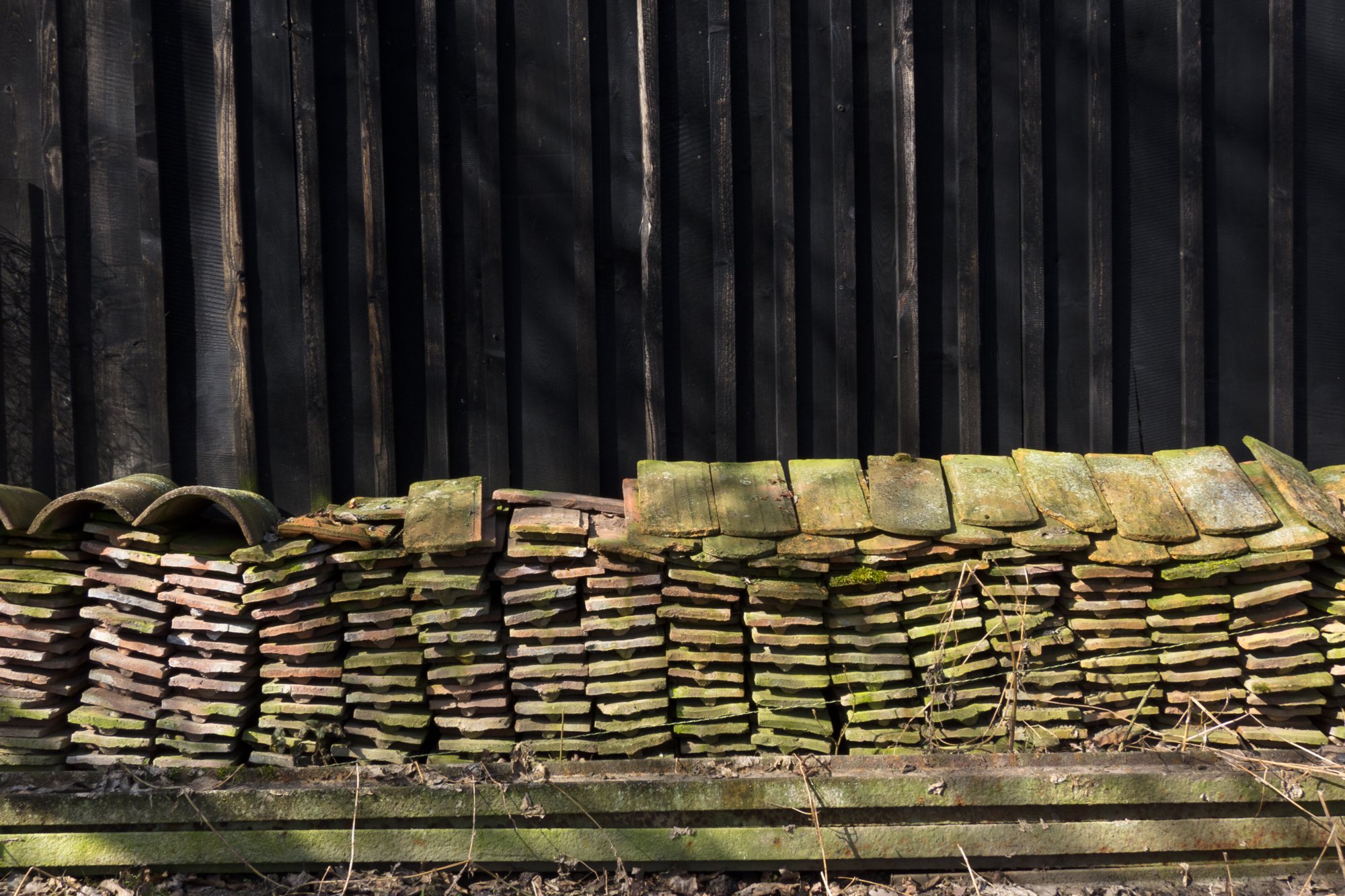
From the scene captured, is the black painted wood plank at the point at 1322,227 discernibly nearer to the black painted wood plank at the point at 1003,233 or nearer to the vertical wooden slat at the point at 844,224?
the black painted wood plank at the point at 1003,233

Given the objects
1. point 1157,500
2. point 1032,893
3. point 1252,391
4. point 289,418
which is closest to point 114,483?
point 289,418

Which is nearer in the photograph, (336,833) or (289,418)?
(336,833)

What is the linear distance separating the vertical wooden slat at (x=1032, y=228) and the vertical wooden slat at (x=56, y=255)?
14.5 feet

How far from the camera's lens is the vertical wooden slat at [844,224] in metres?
4.03

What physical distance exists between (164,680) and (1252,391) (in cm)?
523

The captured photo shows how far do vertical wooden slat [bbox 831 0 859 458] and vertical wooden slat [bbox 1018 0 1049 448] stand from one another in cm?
81

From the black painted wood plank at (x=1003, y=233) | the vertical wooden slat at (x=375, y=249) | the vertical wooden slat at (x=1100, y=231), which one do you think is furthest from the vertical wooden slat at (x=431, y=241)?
the vertical wooden slat at (x=1100, y=231)

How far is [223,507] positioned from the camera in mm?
3717

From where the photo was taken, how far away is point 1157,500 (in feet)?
12.3

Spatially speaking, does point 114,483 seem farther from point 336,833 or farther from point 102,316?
point 336,833

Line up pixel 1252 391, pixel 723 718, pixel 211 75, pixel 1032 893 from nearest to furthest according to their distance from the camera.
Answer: pixel 1032 893 → pixel 723 718 → pixel 211 75 → pixel 1252 391

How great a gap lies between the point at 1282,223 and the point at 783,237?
2416 millimetres

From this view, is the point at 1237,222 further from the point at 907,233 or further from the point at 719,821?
the point at 719,821

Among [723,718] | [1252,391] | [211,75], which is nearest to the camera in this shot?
[723,718]
